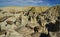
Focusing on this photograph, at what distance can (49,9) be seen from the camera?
4023 millimetres

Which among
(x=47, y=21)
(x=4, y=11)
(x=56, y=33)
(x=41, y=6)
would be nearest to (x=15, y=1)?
(x=4, y=11)

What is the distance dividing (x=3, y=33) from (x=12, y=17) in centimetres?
45

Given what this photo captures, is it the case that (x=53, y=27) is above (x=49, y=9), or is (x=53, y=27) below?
below

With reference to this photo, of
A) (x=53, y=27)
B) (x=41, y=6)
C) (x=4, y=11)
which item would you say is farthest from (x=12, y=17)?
(x=53, y=27)

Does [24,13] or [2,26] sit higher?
[24,13]

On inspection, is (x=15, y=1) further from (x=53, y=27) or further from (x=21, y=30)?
(x=53, y=27)

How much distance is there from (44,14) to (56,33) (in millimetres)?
549

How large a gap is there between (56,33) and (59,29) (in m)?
0.12

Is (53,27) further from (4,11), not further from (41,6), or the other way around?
(4,11)

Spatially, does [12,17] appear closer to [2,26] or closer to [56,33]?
[2,26]

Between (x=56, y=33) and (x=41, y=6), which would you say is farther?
(x=41, y=6)

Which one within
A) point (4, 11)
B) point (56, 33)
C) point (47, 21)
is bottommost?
point (56, 33)

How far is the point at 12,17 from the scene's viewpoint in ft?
13.2

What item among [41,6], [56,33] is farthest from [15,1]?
[56,33]
